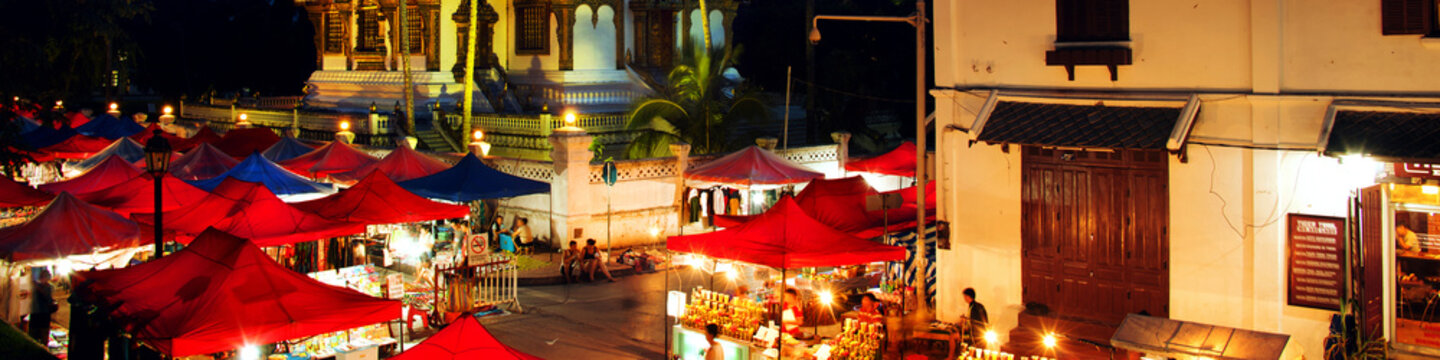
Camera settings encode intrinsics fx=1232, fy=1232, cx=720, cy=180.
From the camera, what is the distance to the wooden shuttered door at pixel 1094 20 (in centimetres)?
1376

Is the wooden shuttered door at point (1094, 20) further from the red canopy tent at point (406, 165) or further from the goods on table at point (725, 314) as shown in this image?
the red canopy tent at point (406, 165)

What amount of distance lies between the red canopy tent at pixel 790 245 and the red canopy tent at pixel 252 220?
19.8 ft

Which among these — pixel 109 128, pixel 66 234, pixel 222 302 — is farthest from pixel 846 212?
pixel 109 128

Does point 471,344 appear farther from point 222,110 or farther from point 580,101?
point 222,110

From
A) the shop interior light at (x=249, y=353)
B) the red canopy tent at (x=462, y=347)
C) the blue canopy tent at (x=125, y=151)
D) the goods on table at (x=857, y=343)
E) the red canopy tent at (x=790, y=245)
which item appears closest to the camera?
the red canopy tent at (x=462, y=347)

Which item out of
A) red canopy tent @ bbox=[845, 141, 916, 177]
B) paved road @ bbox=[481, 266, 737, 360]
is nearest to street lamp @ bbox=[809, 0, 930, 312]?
paved road @ bbox=[481, 266, 737, 360]

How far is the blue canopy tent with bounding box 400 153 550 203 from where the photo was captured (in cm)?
2129

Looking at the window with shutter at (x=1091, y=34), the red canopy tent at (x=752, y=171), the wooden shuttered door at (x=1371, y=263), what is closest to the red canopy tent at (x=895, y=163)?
the red canopy tent at (x=752, y=171)

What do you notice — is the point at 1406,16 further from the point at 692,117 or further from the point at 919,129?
the point at 692,117

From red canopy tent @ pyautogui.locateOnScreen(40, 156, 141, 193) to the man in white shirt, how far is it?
13.2m

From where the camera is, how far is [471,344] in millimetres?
10336

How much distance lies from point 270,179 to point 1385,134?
59.4 ft

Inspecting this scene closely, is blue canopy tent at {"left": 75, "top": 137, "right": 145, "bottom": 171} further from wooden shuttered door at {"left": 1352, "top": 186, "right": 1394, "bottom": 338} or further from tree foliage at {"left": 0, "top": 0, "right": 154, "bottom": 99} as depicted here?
wooden shuttered door at {"left": 1352, "top": 186, "right": 1394, "bottom": 338}

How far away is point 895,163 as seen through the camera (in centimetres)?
2489
